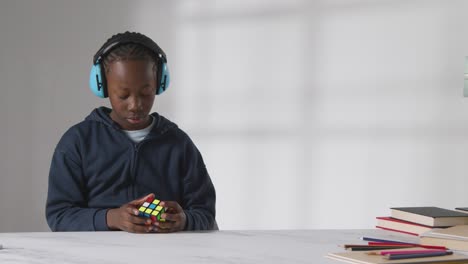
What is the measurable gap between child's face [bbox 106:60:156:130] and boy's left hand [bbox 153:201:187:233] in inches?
9.5

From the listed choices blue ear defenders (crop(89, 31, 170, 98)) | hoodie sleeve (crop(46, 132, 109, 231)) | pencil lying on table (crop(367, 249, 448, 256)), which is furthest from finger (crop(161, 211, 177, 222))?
pencil lying on table (crop(367, 249, 448, 256))

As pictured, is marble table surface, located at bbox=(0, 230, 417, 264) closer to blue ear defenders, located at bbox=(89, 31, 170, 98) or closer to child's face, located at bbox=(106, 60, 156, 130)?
child's face, located at bbox=(106, 60, 156, 130)

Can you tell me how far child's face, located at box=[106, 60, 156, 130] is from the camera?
1689 mm

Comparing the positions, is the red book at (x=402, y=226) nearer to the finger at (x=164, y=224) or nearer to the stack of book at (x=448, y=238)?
the stack of book at (x=448, y=238)

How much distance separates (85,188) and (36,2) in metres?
2.05

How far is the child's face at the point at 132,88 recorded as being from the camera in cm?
169

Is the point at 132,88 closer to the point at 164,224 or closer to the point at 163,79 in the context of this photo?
the point at 163,79

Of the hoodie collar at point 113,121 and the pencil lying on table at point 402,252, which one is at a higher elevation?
the hoodie collar at point 113,121

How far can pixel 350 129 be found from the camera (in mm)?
3420

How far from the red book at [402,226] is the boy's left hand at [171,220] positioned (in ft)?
1.43

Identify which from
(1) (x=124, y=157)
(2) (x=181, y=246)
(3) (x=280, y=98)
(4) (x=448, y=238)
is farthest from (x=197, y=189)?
(3) (x=280, y=98)

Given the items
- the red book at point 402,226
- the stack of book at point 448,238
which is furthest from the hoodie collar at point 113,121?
the stack of book at point 448,238

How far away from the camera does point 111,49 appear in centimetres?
175

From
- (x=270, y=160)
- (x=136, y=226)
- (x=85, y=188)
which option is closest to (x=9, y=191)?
(x=270, y=160)
